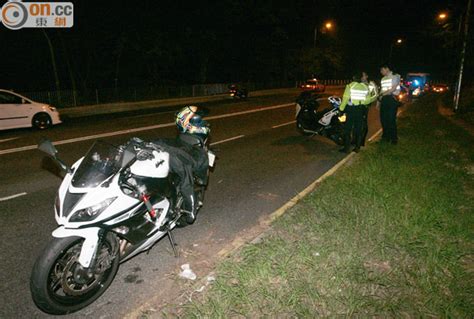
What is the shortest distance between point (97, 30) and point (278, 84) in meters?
25.9

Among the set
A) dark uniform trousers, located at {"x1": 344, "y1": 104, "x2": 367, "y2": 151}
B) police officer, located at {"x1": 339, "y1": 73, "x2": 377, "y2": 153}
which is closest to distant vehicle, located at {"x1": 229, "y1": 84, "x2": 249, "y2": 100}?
dark uniform trousers, located at {"x1": 344, "y1": 104, "x2": 367, "y2": 151}

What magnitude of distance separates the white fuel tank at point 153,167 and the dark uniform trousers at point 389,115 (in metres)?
7.89

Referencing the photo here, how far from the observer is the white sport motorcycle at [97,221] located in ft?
9.33

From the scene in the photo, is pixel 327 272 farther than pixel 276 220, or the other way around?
pixel 276 220

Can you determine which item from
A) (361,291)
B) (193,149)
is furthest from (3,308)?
(361,291)

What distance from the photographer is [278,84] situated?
43.5 m

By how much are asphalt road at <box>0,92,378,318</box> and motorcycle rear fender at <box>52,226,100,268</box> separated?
2.04 feet

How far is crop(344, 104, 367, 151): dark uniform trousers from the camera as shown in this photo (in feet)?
28.2

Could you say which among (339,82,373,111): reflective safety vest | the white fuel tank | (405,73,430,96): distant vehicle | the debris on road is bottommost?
the debris on road

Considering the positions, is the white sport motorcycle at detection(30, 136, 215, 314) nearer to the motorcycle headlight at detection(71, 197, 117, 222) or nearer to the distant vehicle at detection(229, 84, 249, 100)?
the motorcycle headlight at detection(71, 197, 117, 222)

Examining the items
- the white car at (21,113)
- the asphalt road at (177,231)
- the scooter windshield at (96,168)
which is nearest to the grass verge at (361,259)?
the asphalt road at (177,231)

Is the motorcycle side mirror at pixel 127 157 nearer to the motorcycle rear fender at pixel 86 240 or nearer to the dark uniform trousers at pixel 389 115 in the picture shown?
the motorcycle rear fender at pixel 86 240

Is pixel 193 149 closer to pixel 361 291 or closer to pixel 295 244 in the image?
pixel 295 244
